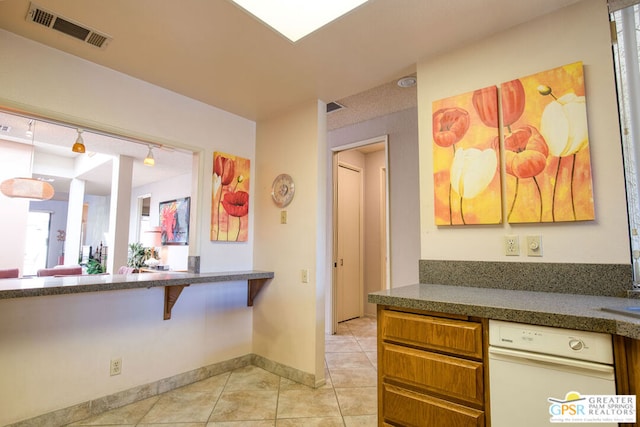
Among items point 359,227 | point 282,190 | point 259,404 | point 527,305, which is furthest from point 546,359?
point 359,227

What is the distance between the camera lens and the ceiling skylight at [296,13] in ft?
5.73

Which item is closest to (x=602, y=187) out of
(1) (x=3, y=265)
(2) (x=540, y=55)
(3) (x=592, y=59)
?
(3) (x=592, y=59)

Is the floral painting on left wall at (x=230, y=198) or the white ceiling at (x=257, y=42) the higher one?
the white ceiling at (x=257, y=42)

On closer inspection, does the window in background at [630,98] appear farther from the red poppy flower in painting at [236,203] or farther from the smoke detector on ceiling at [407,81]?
the red poppy flower in painting at [236,203]

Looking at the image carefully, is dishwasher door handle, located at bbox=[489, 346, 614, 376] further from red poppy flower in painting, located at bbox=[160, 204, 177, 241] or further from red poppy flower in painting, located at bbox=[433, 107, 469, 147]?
red poppy flower in painting, located at bbox=[160, 204, 177, 241]

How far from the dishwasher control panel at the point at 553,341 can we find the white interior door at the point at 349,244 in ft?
10.4

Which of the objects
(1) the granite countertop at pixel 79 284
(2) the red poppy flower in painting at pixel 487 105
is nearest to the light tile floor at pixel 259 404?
(1) the granite countertop at pixel 79 284

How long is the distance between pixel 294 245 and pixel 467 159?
159 cm

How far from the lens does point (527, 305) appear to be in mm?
1238

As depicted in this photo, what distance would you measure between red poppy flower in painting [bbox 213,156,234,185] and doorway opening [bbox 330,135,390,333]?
1594 millimetres

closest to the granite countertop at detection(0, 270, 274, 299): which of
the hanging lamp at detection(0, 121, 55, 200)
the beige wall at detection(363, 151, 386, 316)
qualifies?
the hanging lamp at detection(0, 121, 55, 200)

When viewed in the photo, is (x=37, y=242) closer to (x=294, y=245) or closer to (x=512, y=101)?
(x=294, y=245)

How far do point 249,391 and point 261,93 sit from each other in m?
2.44

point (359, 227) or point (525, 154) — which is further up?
point (525, 154)
